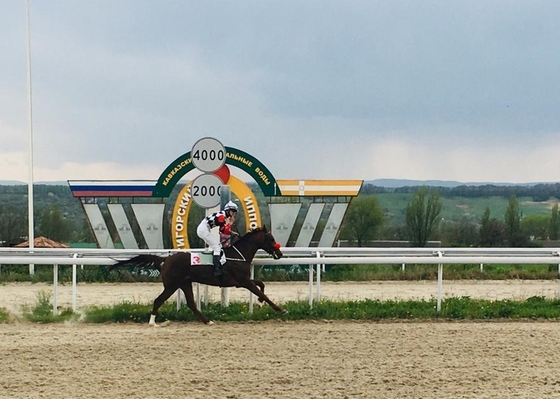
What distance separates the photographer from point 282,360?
6902 mm

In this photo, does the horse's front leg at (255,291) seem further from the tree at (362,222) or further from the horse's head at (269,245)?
the tree at (362,222)

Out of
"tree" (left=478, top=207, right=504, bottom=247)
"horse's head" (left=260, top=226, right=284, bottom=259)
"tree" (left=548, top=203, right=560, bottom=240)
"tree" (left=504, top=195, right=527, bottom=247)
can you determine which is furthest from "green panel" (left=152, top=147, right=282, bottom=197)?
"tree" (left=548, top=203, right=560, bottom=240)

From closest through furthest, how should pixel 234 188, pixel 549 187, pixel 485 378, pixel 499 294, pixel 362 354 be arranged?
pixel 485 378
pixel 362 354
pixel 499 294
pixel 234 188
pixel 549 187

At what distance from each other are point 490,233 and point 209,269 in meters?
22.8

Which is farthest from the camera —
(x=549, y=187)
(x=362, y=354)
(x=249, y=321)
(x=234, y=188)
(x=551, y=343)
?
(x=549, y=187)

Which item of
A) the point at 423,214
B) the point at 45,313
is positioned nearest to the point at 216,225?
the point at 45,313

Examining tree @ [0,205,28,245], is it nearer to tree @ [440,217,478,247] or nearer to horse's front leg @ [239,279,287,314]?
tree @ [440,217,478,247]

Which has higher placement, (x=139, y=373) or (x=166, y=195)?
(x=166, y=195)

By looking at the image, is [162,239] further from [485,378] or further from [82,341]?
[485,378]

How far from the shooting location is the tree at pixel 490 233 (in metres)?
29.6

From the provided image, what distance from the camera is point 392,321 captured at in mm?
9273

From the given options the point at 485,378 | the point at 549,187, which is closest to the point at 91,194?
the point at 485,378

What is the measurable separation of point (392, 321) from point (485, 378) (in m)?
3.04

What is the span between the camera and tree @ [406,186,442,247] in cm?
2984
